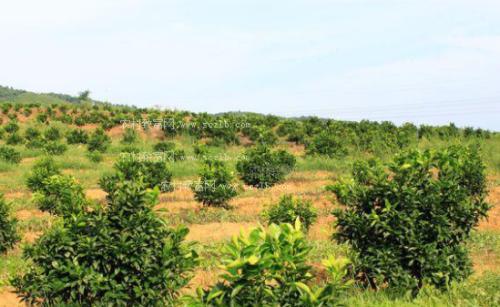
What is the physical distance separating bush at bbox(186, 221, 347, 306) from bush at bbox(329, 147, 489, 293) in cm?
260

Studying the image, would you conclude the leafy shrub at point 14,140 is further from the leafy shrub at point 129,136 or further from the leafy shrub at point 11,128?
the leafy shrub at point 129,136

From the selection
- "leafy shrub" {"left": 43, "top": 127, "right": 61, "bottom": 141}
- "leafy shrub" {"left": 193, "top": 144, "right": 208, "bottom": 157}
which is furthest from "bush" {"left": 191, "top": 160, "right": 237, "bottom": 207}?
"leafy shrub" {"left": 43, "top": 127, "right": 61, "bottom": 141}

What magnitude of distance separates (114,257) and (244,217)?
785cm

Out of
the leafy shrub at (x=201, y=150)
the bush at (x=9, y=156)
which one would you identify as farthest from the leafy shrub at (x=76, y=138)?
the leafy shrub at (x=201, y=150)

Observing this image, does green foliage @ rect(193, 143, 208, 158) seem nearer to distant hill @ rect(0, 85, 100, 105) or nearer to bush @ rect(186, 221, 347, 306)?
bush @ rect(186, 221, 347, 306)

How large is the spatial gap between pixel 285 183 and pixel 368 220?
13.0 meters

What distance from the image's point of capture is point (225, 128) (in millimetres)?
35125

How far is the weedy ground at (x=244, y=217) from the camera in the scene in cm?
557

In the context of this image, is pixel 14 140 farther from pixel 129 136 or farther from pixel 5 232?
pixel 5 232

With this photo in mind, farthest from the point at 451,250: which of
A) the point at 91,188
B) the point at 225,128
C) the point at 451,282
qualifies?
the point at 225,128

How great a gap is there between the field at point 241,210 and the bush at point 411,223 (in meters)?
0.25

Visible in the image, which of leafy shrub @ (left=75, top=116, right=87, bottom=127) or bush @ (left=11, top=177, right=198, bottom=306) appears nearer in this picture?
bush @ (left=11, top=177, right=198, bottom=306)

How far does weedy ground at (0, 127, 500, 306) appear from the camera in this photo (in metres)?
5.57

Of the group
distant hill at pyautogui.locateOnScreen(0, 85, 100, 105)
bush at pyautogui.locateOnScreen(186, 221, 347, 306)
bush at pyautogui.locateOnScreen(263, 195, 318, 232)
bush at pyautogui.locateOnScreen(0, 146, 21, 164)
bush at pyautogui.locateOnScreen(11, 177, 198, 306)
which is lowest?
bush at pyautogui.locateOnScreen(0, 146, 21, 164)
